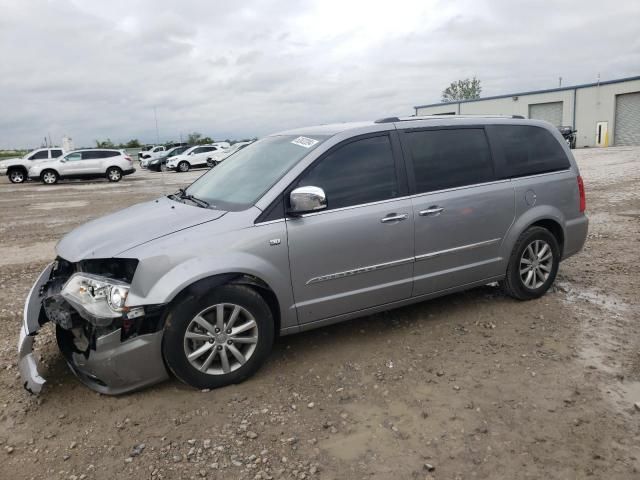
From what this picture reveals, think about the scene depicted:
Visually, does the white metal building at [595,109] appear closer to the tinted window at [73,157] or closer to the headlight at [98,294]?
the tinted window at [73,157]

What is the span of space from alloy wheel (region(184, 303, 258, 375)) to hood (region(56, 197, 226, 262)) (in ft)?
2.02

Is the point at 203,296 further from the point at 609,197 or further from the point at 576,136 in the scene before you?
the point at 576,136

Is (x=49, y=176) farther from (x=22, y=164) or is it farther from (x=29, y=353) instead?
(x=29, y=353)

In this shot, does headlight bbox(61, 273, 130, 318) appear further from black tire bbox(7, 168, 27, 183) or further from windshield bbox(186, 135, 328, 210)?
black tire bbox(7, 168, 27, 183)

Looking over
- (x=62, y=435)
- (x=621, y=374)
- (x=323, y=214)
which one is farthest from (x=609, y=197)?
(x=62, y=435)

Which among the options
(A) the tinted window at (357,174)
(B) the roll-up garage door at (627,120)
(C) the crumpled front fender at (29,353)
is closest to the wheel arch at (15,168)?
(C) the crumpled front fender at (29,353)

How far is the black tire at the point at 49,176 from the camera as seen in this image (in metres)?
24.3

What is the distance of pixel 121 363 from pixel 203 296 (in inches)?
25.0

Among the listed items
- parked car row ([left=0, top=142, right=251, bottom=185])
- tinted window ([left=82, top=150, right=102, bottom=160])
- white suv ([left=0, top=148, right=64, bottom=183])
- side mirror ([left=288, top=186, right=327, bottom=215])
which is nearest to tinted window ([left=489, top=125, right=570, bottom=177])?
side mirror ([left=288, top=186, right=327, bottom=215])

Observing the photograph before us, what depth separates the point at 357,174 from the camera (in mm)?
3994

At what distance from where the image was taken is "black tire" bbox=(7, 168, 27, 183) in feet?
85.6

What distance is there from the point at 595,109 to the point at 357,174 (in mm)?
41616

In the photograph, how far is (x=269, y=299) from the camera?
3.66 meters

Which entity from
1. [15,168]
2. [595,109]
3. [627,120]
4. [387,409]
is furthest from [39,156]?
[627,120]
